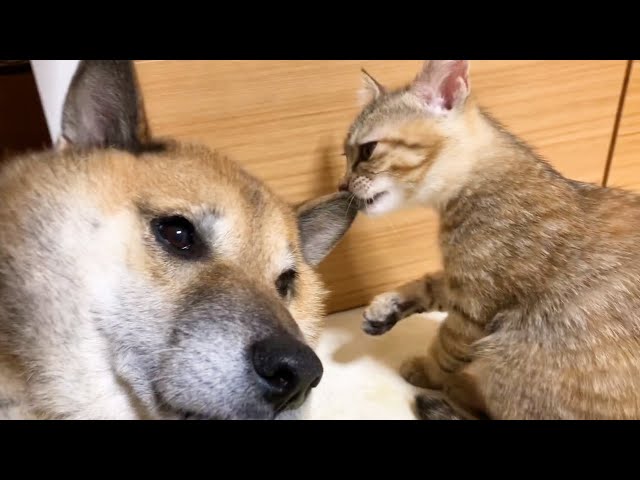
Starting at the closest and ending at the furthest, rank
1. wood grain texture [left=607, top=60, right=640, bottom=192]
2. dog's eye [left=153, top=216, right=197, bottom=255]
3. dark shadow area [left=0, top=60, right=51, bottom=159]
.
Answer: dog's eye [left=153, top=216, right=197, bottom=255], wood grain texture [left=607, top=60, right=640, bottom=192], dark shadow area [left=0, top=60, right=51, bottom=159]

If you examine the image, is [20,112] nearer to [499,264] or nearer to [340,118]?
[340,118]

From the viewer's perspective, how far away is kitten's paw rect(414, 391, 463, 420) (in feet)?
4.29

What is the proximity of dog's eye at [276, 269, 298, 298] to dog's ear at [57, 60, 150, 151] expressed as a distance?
332 millimetres

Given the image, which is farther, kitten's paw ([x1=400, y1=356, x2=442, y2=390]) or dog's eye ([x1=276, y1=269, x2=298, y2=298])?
kitten's paw ([x1=400, y1=356, x2=442, y2=390])

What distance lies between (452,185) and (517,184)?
0.14 m

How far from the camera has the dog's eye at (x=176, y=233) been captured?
93 cm

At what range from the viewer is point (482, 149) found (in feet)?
4.55

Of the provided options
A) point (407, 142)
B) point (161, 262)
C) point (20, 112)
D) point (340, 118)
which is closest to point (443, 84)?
point (407, 142)

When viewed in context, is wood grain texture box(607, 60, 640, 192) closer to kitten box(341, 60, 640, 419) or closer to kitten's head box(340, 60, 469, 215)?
kitten box(341, 60, 640, 419)

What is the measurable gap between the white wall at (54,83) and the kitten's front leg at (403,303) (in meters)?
0.83

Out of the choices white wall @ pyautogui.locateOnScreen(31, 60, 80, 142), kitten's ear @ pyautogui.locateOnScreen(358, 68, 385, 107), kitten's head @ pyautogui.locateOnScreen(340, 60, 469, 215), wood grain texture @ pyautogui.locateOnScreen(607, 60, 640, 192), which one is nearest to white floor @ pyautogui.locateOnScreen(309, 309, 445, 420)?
kitten's head @ pyautogui.locateOnScreen(340, 60, 469, 215)

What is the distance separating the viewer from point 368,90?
4.76ft

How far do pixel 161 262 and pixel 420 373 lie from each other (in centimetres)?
78
